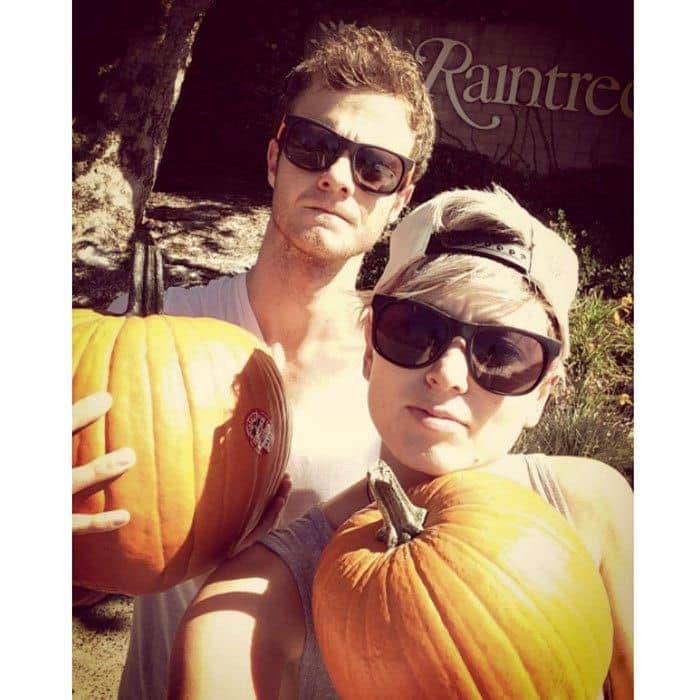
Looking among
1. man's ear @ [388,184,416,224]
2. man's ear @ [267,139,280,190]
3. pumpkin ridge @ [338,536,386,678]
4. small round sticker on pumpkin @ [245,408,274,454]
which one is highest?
man's ear @ [267,139,280,190]

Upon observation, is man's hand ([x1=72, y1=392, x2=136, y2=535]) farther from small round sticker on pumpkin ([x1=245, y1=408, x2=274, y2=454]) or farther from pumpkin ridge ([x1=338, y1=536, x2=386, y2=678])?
pumpkin ridge ([x1=338, y1=536, x2=386, y2=678])

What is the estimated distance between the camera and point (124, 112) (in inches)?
75.7

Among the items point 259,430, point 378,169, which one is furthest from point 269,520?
point 378,169

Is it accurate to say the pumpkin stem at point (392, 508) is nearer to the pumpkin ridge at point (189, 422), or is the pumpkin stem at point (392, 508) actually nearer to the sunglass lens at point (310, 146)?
the pumpkin ridge at point (189, 422)

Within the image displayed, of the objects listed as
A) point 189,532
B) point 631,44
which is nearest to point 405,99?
point 631,44

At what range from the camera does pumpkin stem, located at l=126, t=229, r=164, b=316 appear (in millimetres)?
1678

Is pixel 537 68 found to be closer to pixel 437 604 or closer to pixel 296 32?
pixel 296 32

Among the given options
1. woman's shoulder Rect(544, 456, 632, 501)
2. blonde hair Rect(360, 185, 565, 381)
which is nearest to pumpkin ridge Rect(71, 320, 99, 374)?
blonde hair Rect(360, 185, 565, 381)

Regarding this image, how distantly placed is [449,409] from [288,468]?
40 centimetres

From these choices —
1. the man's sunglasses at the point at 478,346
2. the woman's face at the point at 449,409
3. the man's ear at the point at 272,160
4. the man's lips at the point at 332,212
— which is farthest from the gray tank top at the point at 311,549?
the man's ear at the point at 272,160

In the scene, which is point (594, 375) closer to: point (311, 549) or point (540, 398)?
point (540, 398)

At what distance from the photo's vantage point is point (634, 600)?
1839 millimetres

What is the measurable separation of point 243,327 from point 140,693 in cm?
91

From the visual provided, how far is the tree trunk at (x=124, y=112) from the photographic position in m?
1.87
